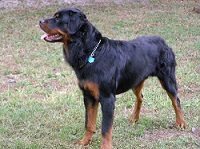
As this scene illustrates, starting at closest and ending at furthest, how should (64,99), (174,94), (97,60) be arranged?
(97,60), (174,94), (64,99)

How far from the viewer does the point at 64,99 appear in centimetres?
742

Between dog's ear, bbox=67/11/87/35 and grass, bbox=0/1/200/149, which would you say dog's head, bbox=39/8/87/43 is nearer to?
dog's ear, bbox=67/11/87/35

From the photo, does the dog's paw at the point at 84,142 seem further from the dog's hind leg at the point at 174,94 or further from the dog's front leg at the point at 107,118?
the dog's hind leg at the point at 174,94

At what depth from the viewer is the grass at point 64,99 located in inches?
234

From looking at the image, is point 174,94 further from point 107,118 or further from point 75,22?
point 75,22

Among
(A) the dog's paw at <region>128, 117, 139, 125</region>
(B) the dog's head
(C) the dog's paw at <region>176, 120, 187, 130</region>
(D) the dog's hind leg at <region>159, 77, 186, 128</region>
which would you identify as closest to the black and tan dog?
(B) the dog's head

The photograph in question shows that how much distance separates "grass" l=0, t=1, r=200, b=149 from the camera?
5.94 meters

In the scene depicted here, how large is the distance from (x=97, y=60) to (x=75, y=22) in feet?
1.75

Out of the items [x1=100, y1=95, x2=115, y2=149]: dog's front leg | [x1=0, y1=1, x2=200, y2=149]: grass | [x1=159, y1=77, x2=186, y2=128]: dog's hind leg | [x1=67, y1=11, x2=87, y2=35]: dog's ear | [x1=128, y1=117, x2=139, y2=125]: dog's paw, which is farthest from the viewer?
[x1=128, y1=117, x2=139, y2=125]: dog's paw

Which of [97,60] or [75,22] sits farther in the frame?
[97,60]

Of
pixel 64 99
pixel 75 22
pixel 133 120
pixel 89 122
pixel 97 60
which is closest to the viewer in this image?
pixel 75 22

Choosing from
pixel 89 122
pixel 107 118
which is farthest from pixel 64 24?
pixel 89 122

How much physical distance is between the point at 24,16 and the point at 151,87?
8.15 m

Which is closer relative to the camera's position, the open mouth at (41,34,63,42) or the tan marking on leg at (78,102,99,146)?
the open mouth at (41,34,63,42)
